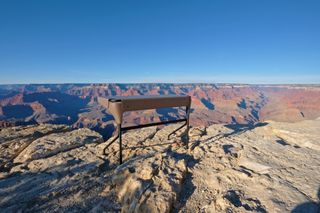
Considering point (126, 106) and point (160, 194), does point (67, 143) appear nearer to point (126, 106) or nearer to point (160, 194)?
point (126, 106)

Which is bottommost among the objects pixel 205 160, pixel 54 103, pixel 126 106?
pixel 54 103

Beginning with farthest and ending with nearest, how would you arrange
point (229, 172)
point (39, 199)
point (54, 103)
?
point (54, 103)
point (229, 172)
point (39, 199)

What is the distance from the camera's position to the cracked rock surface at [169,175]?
2.70 meters

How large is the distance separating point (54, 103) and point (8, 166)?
18859 cm

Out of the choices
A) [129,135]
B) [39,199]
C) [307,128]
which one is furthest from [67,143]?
[307,128]

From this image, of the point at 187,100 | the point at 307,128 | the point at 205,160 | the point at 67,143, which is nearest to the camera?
the point at 205,160

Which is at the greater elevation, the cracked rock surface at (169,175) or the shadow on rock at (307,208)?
the shadow on rock at (307,208)

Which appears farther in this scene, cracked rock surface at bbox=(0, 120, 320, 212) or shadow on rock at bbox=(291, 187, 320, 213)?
cracked rock surface at bbox=(0, 120, 320, 212)

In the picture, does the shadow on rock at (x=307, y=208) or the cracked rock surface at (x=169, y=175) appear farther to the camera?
the cracked rock surface at (x=169, y=175)

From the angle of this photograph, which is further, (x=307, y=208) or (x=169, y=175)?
(x=169, y=175)

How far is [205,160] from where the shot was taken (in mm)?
4082

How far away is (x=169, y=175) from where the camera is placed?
336 cm

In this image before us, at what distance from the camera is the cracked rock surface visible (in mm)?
2703

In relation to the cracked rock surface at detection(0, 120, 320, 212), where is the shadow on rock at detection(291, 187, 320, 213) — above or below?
above
